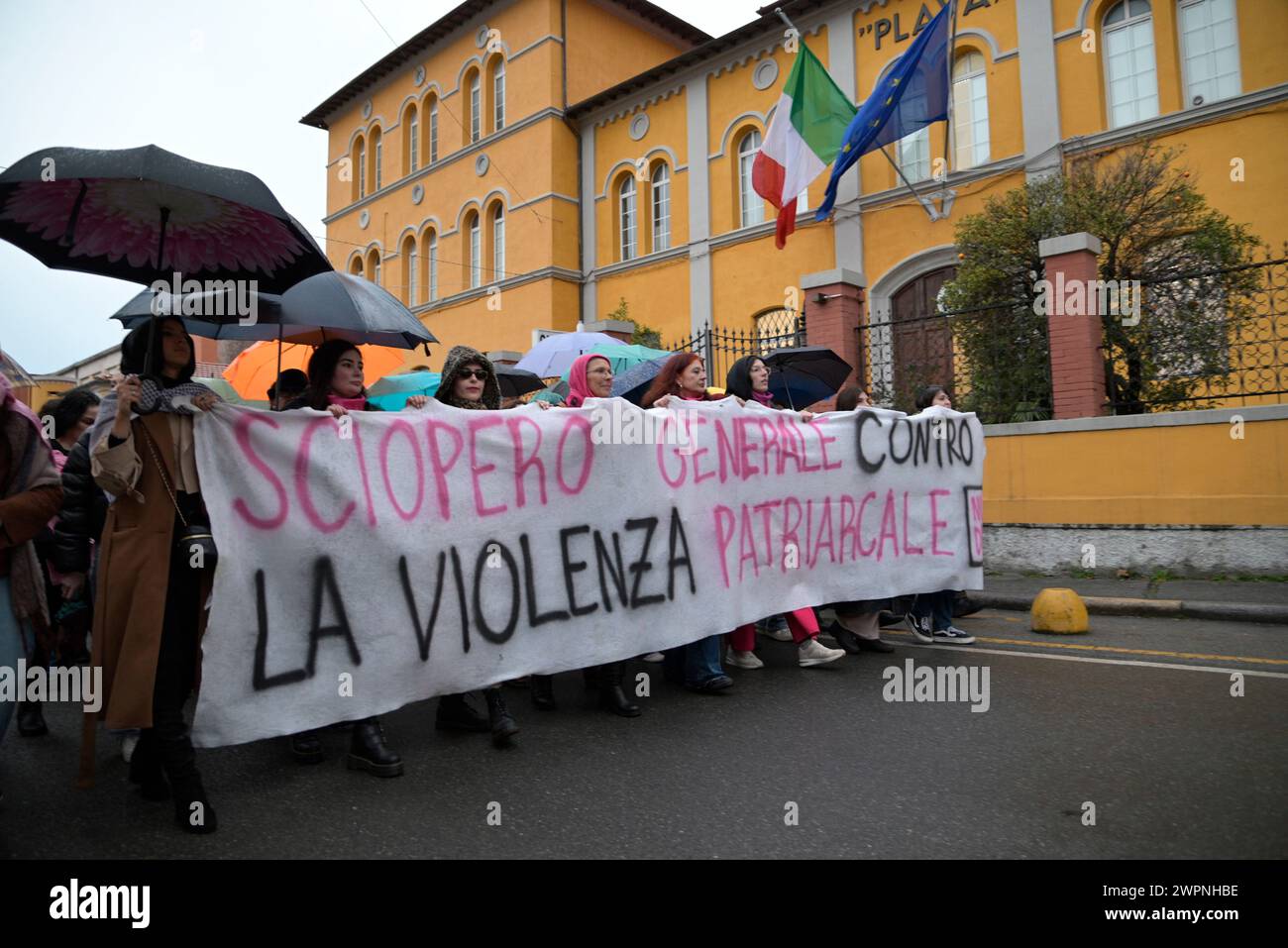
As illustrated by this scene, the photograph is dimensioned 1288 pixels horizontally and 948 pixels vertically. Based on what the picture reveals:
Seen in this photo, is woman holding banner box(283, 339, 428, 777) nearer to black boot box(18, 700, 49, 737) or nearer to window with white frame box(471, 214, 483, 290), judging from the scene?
black boot box(18, 700, 49, 737)

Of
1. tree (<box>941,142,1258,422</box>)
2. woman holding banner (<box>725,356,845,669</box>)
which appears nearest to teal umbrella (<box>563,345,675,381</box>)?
woman holding banner (<box>725,356,845,669</box>)

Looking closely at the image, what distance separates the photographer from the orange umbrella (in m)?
8.38

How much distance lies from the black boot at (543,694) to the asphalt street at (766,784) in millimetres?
102

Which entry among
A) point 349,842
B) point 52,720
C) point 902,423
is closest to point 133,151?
point 349,842

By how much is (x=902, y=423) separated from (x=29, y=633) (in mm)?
5132

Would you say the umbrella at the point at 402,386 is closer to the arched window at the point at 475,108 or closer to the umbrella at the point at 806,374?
the umbrella at the point at 806,374

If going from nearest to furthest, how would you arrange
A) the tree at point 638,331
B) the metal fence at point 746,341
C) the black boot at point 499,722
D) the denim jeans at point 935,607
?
the black boot at point 499,722, the denim jeans at point 935,607, the metal fence at point 746,341, the tree at point 638,331

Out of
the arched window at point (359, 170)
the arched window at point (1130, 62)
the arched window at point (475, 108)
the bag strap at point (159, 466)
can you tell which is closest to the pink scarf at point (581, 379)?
the bag strap at point (159, 466)

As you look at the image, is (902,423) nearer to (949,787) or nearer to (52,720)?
(949,787)

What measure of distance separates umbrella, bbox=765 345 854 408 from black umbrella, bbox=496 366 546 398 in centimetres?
304

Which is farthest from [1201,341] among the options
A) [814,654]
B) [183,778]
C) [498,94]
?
[498,94]

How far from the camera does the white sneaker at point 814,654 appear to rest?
17.7 ft

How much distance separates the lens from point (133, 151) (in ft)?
10.1
